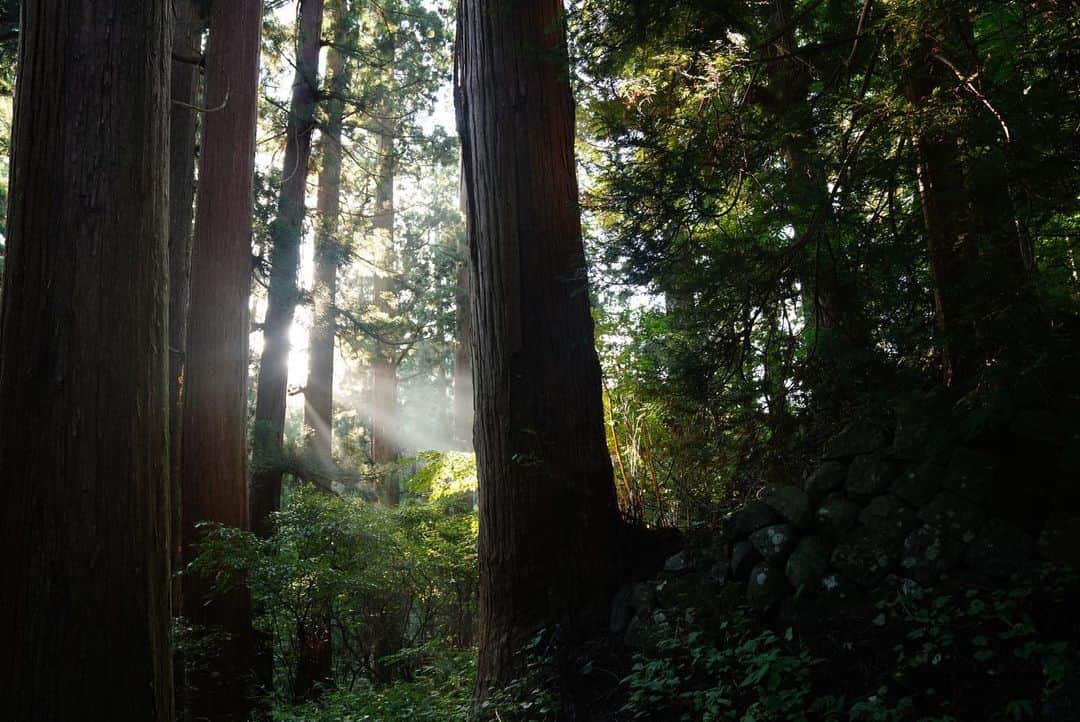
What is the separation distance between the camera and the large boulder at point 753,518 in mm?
3695

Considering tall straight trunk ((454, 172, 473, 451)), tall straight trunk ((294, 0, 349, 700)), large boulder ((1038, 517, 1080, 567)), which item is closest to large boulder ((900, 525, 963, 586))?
large boulder ((1038, 517, 1080, 567))

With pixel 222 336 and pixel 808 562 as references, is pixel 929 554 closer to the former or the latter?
pixel 808 562

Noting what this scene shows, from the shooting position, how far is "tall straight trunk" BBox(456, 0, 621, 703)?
4.35m

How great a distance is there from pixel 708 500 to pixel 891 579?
1.64m

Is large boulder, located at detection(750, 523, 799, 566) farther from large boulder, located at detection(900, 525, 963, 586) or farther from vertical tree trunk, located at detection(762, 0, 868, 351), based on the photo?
vertical tree trunk, located at detection(762, 0, 868, 351)

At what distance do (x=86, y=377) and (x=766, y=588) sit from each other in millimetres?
3307

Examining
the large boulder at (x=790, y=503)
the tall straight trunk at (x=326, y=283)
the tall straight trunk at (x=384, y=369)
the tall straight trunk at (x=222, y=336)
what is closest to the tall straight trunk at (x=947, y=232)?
the large boulder at (x=790, y=503)

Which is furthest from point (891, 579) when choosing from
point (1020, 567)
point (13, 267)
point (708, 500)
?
point (13, 267)

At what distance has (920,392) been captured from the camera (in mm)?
3014

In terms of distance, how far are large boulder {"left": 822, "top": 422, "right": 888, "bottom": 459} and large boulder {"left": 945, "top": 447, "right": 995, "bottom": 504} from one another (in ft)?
1.25

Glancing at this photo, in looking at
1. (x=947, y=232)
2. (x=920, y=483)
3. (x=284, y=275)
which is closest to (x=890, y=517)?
(x=920, y=483)

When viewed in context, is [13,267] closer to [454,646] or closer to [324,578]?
[324,578]

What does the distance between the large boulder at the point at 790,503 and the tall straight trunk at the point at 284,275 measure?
8101 mm

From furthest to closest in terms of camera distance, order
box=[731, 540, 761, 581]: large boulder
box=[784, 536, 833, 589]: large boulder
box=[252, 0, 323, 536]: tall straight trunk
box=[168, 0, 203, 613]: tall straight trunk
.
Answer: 1. box=[252, 0, 323, 536]: tall straight trunk
2. box=[168, 0, 203, 613]: tall straight trunk
3. box=[731, 540, 761, 581]: large boulder
4. box=[784, 536, 833, 589]: large boulder
